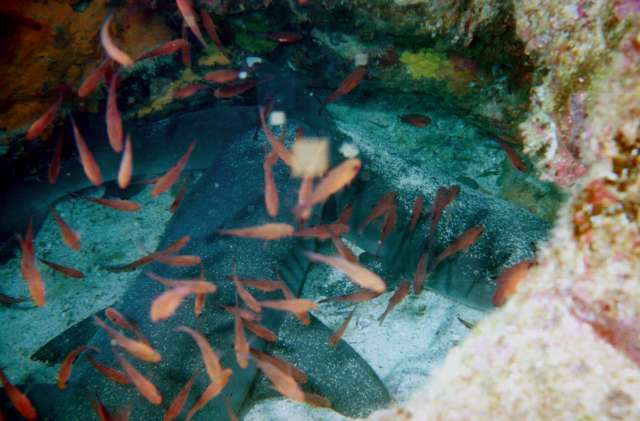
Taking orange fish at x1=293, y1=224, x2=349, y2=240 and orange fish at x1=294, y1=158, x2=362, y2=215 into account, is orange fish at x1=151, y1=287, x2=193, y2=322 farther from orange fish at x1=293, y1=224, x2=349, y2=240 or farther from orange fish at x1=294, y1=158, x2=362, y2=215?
orange fish at x1=293, y1=224, x2=349, y2=240

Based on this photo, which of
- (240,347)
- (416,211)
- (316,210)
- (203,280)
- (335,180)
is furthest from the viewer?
(316,210)

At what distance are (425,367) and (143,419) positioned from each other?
7.54 feet

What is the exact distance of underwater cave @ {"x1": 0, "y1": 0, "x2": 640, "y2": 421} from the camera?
154 centimetres

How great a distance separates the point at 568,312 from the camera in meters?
1.47

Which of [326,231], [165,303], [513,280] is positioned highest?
[513,280]

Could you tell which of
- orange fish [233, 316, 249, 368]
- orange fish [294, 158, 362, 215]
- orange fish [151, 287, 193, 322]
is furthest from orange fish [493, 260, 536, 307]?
orange fish [151, 287, 193, 322]

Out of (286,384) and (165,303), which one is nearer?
(165,303)

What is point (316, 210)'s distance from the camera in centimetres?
445

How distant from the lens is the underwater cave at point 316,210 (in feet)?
5.04

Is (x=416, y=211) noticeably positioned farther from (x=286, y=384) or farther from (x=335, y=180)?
(x=286, y=384)

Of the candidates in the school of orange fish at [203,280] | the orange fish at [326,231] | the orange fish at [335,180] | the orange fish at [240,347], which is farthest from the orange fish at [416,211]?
the orange fish at [240,347]

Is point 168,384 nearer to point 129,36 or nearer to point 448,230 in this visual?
point 448,230

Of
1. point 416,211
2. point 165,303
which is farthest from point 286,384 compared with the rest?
point 416,211

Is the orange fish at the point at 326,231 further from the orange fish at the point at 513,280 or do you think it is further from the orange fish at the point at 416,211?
the orange fish at the point at 513,280
